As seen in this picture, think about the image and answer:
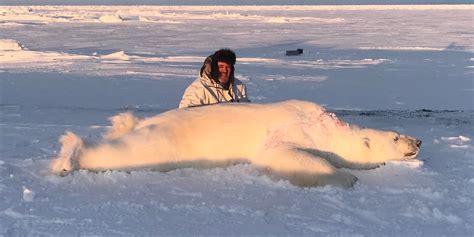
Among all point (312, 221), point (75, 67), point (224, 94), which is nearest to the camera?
point (312, 221)

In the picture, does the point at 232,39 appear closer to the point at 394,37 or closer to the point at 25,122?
the point at 394,37

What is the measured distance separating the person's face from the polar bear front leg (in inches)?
45.3

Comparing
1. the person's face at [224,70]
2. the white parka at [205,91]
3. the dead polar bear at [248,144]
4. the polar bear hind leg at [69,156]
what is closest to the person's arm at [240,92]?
the white parka at [205,91]

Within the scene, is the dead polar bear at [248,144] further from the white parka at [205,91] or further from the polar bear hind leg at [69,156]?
the white parka at [205,91]

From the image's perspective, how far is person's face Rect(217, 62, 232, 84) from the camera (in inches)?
189

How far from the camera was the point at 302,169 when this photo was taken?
3.73 metres

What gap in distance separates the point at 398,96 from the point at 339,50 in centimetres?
814

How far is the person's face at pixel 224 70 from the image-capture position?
15.7 feet

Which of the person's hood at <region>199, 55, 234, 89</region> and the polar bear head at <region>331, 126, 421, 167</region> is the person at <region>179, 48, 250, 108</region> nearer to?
the person's hood at <region>199, 55, 234, 89</region>

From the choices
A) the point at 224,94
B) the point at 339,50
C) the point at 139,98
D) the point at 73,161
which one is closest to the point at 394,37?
the point at 339,50

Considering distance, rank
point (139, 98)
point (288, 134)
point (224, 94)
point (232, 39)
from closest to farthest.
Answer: point (288, 134) → point (224, 94) → point (139, 98) → point (232, 39)

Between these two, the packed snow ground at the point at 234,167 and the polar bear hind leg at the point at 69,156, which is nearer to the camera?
the packed snow ground at the point at 234,167

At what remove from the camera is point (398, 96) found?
10352 millimetres

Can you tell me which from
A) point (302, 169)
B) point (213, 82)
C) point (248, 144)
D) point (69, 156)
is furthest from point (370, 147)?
point (69, 156)
